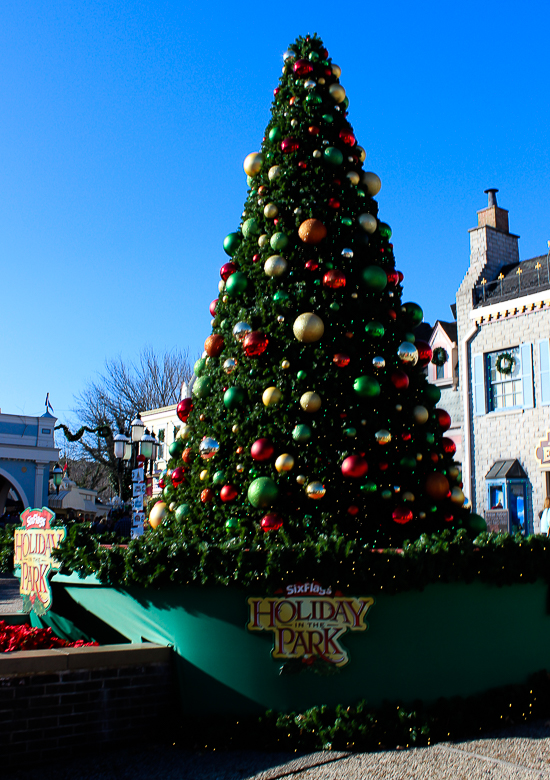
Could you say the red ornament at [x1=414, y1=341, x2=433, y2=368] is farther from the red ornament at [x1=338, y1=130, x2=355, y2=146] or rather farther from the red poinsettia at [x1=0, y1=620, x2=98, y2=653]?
the red poinsettia at [x1=0, y1=620, x2=98, y2=653]

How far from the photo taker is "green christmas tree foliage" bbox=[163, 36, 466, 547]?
544cm

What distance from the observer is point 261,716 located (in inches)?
181

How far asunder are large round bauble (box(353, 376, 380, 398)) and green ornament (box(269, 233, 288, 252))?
140 cm

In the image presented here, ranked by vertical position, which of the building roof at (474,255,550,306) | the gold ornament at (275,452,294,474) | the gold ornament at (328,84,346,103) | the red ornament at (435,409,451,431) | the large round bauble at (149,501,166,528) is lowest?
the large round bauble at (149,501,166,528)

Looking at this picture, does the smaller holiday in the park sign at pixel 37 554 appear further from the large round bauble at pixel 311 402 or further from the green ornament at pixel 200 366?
the large round bauble at pixel 311 402

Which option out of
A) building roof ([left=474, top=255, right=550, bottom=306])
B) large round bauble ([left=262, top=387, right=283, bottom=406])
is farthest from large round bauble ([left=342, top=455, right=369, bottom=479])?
building roof ([left=474, top=255, right=550, bottom=306])

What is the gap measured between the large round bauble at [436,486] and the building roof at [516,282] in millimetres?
15069

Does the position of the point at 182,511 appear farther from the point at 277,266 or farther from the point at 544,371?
the point at 544,371

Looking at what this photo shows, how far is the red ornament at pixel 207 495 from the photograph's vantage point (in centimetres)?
573

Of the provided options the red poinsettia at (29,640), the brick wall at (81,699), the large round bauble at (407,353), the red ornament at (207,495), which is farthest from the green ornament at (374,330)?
the red poinsettia at (29,640)

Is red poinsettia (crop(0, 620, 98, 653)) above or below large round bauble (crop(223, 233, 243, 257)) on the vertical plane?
below

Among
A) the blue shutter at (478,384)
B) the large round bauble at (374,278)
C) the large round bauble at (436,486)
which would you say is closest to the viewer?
the large round bauble at (436,486)

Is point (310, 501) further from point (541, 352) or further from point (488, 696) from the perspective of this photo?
point (541, 352)

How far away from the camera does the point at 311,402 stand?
5.47 meters
